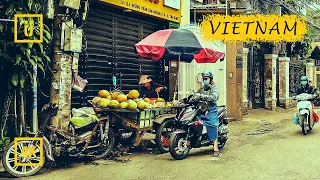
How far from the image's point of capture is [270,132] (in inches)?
482

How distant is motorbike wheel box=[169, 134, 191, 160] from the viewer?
7.85 m

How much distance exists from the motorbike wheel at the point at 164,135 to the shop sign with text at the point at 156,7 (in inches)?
130

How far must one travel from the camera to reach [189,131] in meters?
8.29

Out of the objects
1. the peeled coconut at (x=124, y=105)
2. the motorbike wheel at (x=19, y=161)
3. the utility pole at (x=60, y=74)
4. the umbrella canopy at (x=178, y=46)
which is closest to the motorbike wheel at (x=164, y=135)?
the peeled coconut at (x=124, y=105)

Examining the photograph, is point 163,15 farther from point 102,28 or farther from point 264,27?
point 264,27

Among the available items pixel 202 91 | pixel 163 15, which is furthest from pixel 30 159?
pixel 163 15

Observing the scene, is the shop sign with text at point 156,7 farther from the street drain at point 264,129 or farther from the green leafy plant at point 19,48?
the street drain at point 264,129

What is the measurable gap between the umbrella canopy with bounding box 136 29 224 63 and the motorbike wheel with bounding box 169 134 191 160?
1944 mm

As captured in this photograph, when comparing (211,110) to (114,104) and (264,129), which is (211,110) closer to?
(114,104)

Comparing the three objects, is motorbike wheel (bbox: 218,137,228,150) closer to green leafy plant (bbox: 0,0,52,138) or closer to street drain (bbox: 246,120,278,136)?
street drain (bbox: 246,120,278,136)

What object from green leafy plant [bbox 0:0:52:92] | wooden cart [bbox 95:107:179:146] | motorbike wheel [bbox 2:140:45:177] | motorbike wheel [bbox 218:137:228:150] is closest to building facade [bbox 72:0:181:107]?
wooden cart [bbox 95:107:179:146]

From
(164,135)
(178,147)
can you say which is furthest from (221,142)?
(178,147)

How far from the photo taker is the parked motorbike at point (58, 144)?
653 centimetres

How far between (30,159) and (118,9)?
5.34 m
